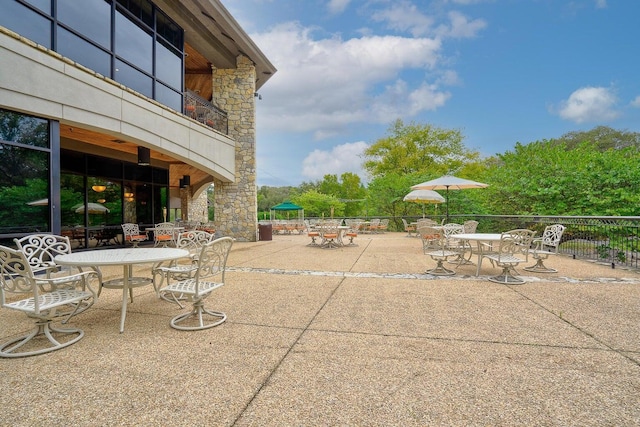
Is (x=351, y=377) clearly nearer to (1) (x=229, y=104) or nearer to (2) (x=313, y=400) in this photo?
(2) (x=313, y=400)

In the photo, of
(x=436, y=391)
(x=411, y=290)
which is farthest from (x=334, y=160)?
(x=436, y=391)

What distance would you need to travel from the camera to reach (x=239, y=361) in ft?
8.73

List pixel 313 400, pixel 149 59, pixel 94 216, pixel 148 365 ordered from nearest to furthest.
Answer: pixel 313 400
pixel 148 365
pixel 149 59
pixel 94 216

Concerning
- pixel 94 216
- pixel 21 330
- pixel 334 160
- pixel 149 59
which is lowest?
pixel 21 330

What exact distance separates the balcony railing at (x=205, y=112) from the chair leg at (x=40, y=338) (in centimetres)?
884

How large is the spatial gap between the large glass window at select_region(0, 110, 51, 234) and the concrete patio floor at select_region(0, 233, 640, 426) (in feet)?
9.52

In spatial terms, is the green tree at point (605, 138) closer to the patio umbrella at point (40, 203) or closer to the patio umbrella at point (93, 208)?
the patio umbrella at point (93, 208)

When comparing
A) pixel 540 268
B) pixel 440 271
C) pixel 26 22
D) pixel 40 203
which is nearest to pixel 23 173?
pixel 40 203

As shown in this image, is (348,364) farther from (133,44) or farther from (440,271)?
(133,44)

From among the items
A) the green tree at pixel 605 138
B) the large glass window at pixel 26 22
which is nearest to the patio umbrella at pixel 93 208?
the large glass window at pixel 26 22

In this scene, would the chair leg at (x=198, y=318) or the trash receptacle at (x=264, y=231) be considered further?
the trash receptacle at (x=264, y=231)

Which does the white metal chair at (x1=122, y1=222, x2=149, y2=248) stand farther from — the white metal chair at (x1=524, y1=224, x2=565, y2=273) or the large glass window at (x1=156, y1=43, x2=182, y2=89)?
the white metal chair at (x1=524, y1=224, x2=565, y2=273)

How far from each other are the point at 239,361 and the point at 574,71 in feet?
125

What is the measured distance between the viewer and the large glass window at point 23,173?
571cm
